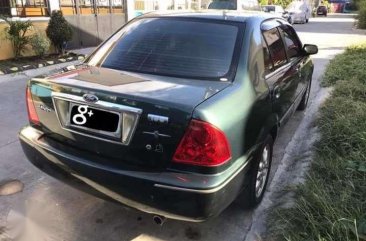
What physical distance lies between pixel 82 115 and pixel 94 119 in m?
0.10

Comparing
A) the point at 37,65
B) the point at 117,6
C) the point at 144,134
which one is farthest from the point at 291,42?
the point at 117,6

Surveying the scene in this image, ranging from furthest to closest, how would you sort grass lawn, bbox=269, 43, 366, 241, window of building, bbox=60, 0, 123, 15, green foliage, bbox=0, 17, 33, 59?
window of building, bbox=60, 0, 123, 15, green foliage, bbox=0, 17, 33, 59, grass lawn, bbox=269, 43, 366, 241

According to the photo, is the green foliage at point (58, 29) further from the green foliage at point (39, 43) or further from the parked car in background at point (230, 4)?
the parked car in background at point (230, 4)

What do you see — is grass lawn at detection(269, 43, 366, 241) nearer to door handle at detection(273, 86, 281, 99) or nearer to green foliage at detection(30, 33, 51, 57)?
door handle at detection(273, 86, 281, 99)

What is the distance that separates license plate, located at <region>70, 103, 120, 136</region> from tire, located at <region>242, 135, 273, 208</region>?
1.09m

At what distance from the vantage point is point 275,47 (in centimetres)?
361

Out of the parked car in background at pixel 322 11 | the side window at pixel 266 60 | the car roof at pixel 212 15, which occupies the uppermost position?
the car roof at pixel 212 15

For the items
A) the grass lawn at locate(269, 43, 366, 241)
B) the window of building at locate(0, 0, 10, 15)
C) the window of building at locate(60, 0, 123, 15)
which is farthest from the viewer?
the window of building at locate(60, 0, 123, 15)

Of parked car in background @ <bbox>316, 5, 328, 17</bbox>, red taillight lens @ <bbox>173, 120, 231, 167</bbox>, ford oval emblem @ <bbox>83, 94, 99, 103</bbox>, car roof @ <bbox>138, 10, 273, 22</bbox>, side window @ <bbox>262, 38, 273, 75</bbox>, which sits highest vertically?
car roof @ <bbox>138, 10, 273, 22</bbox>

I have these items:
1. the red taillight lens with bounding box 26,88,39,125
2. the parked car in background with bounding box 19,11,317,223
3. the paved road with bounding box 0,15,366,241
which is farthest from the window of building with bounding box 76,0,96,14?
the red taillight lens with bounding box 26,88,39,125

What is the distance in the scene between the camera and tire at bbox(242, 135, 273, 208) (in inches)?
113

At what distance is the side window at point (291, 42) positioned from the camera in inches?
163

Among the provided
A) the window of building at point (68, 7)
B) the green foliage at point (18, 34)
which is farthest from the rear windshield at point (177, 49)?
the window of building at point (68, 7)

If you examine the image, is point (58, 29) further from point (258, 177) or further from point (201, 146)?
point (201, 146)
